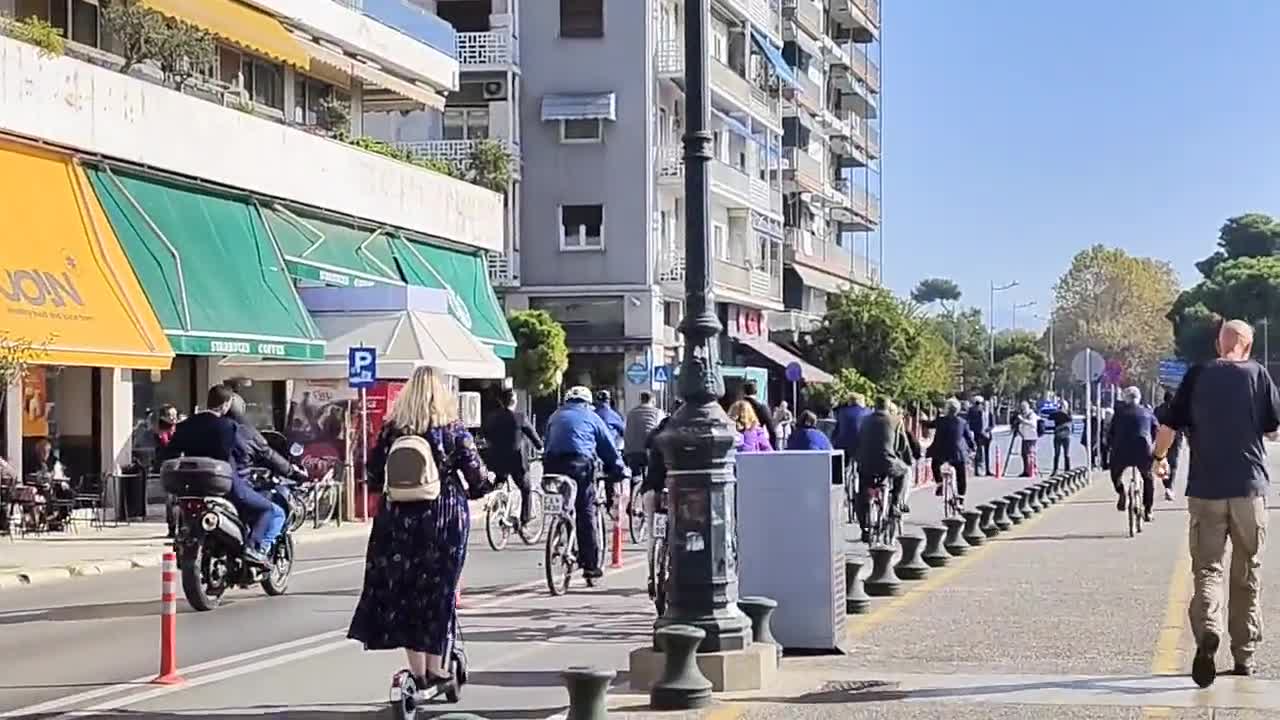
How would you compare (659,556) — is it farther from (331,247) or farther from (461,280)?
(461,280)

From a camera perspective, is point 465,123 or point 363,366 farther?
point 465,123

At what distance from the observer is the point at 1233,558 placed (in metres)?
10.1

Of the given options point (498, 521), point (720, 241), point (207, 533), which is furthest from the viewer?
point (720, 241)

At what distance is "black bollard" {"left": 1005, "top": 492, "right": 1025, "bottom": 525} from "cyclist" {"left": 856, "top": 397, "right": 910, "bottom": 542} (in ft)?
12.9

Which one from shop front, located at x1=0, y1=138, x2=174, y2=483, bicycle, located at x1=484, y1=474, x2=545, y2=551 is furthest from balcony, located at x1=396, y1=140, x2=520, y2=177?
bicycle, located at x1=484, y1=474, x2=545, y2=551

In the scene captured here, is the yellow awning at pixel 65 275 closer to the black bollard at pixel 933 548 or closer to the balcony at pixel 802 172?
the black bollard at pixel 933 548

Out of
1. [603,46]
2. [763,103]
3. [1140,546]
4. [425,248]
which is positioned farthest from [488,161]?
[1140,546]

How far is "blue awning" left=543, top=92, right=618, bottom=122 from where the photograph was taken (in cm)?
5341

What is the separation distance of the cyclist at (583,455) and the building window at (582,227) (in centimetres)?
3724

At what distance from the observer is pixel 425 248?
38.2 meters

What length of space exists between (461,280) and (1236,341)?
97.2 feet

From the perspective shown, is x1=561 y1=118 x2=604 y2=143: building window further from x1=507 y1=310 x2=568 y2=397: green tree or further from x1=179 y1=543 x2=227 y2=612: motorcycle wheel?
x1=179 y1=543 x2=227 y2=612: motorcycle wheel

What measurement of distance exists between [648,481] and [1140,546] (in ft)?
28.0

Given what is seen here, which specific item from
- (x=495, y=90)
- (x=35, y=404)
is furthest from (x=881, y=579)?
(x=495, y=90)
